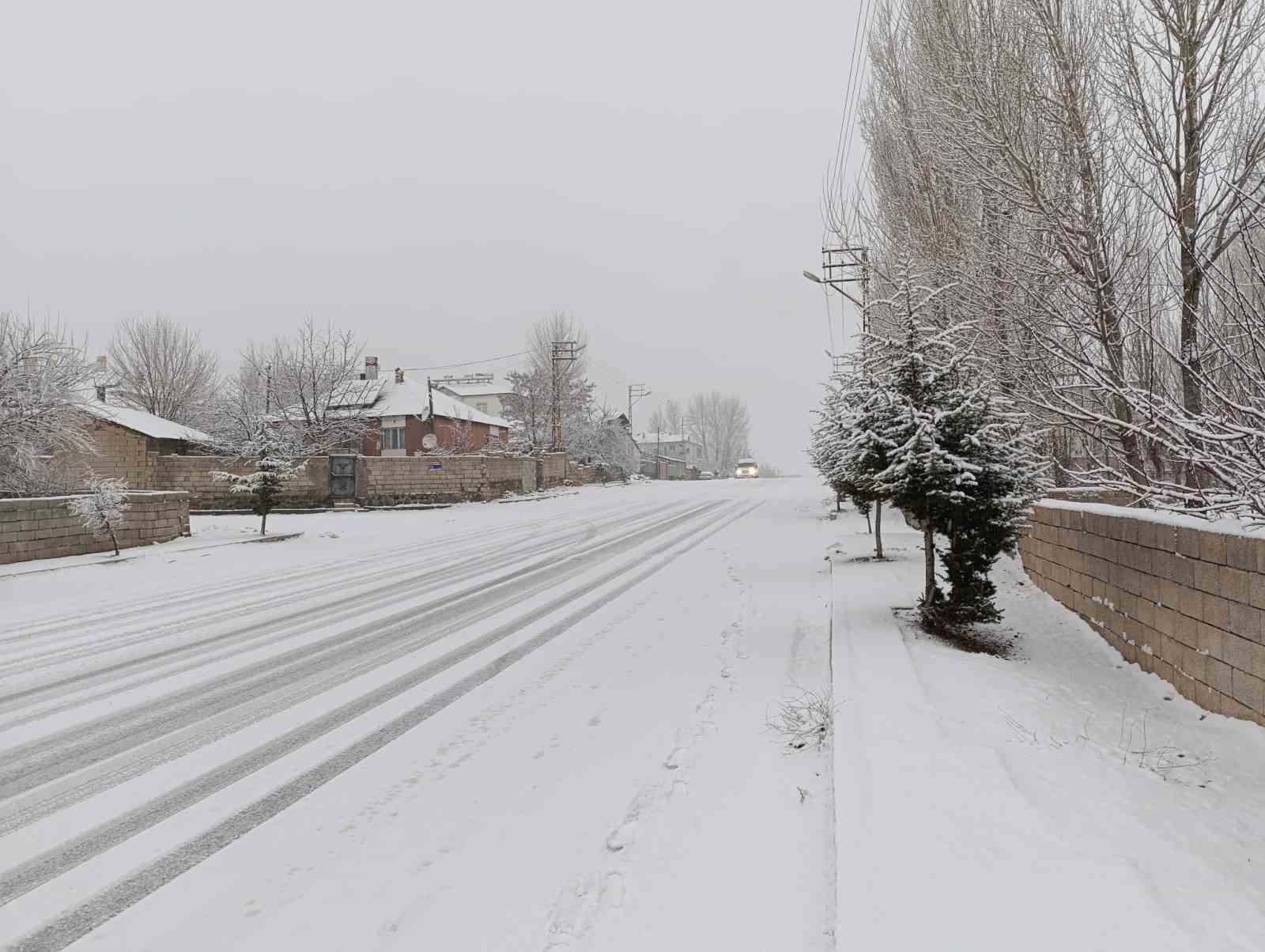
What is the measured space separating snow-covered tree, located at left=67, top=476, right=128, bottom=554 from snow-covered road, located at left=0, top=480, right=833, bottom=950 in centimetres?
574

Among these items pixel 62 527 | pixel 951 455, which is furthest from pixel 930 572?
pixel 62 527

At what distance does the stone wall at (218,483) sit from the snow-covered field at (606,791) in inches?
897

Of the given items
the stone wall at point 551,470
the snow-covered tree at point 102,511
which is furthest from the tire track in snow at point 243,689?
the stone wall at point 551,470

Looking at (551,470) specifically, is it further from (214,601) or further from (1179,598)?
(1179,598)

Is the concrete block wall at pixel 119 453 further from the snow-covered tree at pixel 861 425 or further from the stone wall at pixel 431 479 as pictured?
the snow-covered tree at pixel 861 425

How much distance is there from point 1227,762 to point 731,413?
10962 cm

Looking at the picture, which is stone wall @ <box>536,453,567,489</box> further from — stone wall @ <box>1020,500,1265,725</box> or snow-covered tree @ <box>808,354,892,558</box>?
stone wall @ <box>1020,500,1265,725</box>

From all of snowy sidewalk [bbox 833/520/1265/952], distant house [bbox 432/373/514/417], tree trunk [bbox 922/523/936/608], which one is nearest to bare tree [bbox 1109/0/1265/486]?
tree trunk [bbox 922/523/936/608]

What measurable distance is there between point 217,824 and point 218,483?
30.3m

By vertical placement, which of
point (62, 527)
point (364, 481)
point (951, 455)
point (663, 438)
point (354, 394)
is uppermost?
point (663, 438)

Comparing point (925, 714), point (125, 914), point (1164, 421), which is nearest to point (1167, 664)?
point (1164, 421)

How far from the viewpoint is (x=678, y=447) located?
399 ft

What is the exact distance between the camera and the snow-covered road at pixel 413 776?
2654mm

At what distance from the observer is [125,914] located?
2658 mm
